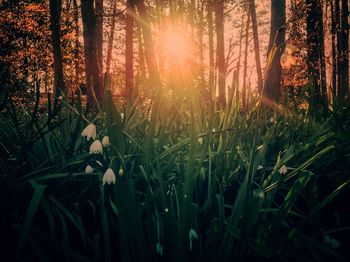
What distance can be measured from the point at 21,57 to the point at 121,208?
10.0 meters

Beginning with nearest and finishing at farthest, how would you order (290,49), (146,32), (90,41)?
1. (290,49)
2. (90,41)
3. (146,32)

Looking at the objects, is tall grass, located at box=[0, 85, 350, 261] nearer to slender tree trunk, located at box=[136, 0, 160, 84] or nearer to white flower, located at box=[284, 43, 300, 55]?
white flower, located at box=[284, 43, 300, 55]

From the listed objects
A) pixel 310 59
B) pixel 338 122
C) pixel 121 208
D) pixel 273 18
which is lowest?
pixel 121 208

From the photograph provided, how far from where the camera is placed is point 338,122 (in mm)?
1533

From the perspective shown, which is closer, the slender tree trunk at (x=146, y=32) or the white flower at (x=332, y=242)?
the white flower at (x=332, y=242)

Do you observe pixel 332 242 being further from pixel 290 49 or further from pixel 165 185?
pixel 290 49

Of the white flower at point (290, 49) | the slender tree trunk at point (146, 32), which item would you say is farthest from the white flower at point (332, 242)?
the slender tree trunk at point (146, 32)

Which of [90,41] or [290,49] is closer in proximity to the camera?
[290,49]

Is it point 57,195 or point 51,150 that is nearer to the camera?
point 57,195

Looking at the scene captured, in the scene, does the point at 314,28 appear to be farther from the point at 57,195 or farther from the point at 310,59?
the point at 57,195

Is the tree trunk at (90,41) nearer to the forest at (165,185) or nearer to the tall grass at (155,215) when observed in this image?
the forest at (165,185)

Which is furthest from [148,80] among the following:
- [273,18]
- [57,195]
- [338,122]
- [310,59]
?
[310,59]

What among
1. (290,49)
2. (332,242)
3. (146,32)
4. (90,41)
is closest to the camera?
(332,242)

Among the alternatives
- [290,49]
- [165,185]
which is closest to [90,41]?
[290,49]
